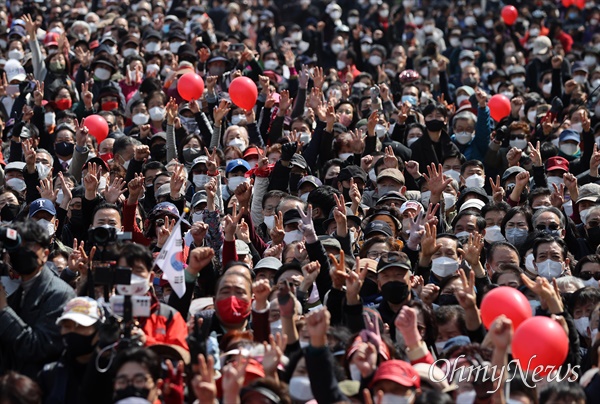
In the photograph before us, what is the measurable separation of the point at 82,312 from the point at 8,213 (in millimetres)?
3993

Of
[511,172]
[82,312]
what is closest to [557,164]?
[511,172]

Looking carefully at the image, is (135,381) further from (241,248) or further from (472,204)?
(472,204)

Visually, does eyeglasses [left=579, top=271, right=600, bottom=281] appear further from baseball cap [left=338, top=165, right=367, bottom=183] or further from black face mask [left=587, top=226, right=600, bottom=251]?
baseball cap [left=338, top=165, right=367, bottom=183]

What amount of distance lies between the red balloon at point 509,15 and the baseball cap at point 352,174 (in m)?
10.0

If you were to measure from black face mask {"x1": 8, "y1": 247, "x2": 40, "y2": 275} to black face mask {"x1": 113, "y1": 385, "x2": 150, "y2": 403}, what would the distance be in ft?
4.02

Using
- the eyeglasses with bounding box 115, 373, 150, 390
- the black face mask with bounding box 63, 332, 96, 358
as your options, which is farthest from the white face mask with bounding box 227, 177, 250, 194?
the eyeglasses with bounding box 115, 373, 150, 390

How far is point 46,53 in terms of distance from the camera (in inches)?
662

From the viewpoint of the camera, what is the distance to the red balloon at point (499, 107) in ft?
46.9

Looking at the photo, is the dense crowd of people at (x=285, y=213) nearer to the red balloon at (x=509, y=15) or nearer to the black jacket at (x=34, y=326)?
the black jacket at (x=34, y=326)

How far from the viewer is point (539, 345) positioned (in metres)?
6.80

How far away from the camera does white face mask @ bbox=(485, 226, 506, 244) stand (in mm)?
10273

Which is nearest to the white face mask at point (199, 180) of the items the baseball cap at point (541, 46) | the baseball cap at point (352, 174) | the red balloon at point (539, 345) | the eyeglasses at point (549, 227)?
the baseball cap at point (352, 174)

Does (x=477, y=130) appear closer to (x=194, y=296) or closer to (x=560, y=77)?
(x=560, y=77)

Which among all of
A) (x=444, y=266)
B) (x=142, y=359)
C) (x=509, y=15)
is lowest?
(x=509, y=15)
